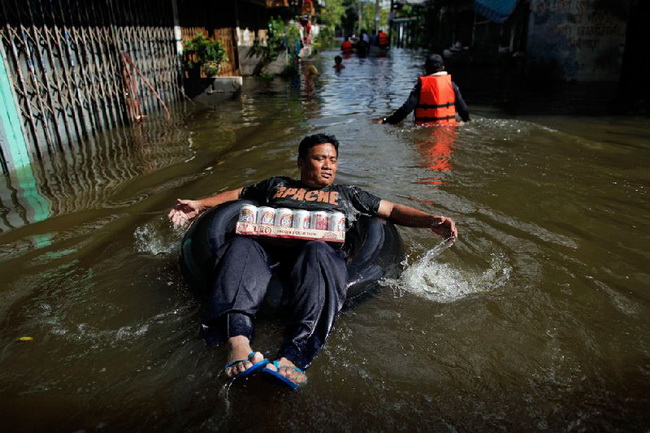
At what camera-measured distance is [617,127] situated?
8148mm

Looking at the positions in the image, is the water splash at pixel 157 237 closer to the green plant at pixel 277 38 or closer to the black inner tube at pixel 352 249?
the black inner tube at pixel 352 249

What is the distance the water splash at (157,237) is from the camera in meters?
3.93

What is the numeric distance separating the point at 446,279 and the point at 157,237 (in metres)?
2.56

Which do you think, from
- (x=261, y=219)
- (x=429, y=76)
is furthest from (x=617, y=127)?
(x=261, y=219)

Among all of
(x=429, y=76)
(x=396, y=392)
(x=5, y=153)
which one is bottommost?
(x=396, y=392)

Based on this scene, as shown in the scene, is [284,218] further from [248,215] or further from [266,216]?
[248,215]

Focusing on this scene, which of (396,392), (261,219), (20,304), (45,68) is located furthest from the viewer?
(45,68)

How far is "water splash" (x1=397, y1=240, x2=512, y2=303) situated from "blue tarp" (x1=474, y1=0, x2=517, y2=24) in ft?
48.9

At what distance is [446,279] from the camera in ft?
11.2

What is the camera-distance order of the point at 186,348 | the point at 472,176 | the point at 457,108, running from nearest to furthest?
the point at 186,348, the point at 472,176, the point at 457,108

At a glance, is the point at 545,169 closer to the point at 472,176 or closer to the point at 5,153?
the point at 472,176

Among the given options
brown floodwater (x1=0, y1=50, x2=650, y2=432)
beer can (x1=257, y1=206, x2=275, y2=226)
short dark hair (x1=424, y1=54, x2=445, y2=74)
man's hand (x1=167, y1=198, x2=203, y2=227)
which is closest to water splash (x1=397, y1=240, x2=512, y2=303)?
brown floodwater (x1=0, y1=50, x2=650, y2=432)

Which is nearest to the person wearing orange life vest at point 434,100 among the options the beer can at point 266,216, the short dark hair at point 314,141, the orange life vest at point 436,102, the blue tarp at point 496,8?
the orange life vest at point 436,102

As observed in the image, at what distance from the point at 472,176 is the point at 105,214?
13.8 ft
